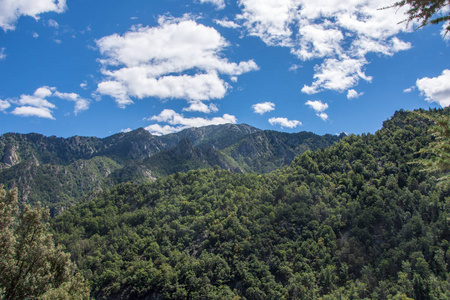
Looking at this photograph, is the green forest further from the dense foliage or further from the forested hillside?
the dense foliage

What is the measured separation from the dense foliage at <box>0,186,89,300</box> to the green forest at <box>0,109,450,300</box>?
283 ft

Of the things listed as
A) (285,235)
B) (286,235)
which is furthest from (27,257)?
(286,235)

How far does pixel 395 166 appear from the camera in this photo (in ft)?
522

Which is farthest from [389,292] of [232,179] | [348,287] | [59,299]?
[232,179]

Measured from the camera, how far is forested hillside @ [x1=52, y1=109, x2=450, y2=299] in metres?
103

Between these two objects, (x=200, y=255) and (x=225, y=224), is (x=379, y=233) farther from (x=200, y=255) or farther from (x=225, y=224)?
(x=200, y=255)

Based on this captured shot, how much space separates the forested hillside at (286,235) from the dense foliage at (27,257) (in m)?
93.3

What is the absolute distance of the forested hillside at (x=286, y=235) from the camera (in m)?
103

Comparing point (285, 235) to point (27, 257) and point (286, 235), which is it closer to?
point (286, 235)

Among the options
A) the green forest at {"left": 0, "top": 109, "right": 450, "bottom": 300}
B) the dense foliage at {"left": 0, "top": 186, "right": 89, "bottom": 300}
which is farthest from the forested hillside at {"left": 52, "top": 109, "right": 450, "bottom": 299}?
the dense foliage at {"left": 0, "top": 186, "right": 89, "bottom": 300}

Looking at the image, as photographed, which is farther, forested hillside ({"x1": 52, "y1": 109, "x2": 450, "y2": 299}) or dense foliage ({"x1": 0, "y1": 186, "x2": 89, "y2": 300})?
forested hillside ({"x1": 52, "y1": 109, "x2": 450, "y2": 299})

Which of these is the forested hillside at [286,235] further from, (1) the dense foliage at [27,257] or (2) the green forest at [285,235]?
(1) the dense foliage at [27,257]

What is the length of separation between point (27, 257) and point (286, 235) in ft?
414

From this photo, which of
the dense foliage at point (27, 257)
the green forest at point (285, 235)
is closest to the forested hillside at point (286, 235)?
the green forest at point (285, 235)
